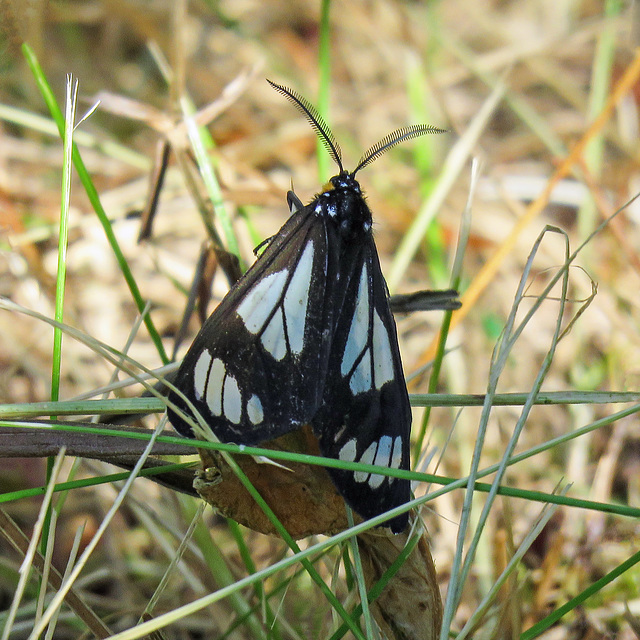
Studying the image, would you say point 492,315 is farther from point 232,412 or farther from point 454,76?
point 232,412

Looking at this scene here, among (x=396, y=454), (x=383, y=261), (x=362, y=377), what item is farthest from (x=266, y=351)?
(x=383, y=261)

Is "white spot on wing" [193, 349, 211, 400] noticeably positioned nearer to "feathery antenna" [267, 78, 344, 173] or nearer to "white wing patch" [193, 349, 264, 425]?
"white wing patch" [193, 349, 264, 425]

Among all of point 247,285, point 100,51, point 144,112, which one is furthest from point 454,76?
point 247,285

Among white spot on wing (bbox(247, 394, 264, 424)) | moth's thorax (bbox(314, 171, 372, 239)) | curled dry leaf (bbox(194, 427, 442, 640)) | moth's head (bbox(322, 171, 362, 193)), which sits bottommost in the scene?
curled dry leaf (bbox(194, 427, 442, 640))

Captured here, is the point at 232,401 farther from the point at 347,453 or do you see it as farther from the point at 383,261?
the point at 383,261

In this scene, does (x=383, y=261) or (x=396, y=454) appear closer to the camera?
(x=396, y=454)

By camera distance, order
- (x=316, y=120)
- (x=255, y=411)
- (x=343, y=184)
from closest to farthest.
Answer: (x=255, y=411) → (x=343, y=184) → (x=316, y=120)

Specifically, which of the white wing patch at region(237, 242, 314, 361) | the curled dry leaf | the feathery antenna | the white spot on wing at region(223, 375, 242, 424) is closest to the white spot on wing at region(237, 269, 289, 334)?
the white wing patch at region(237, 242, 314, 361)
